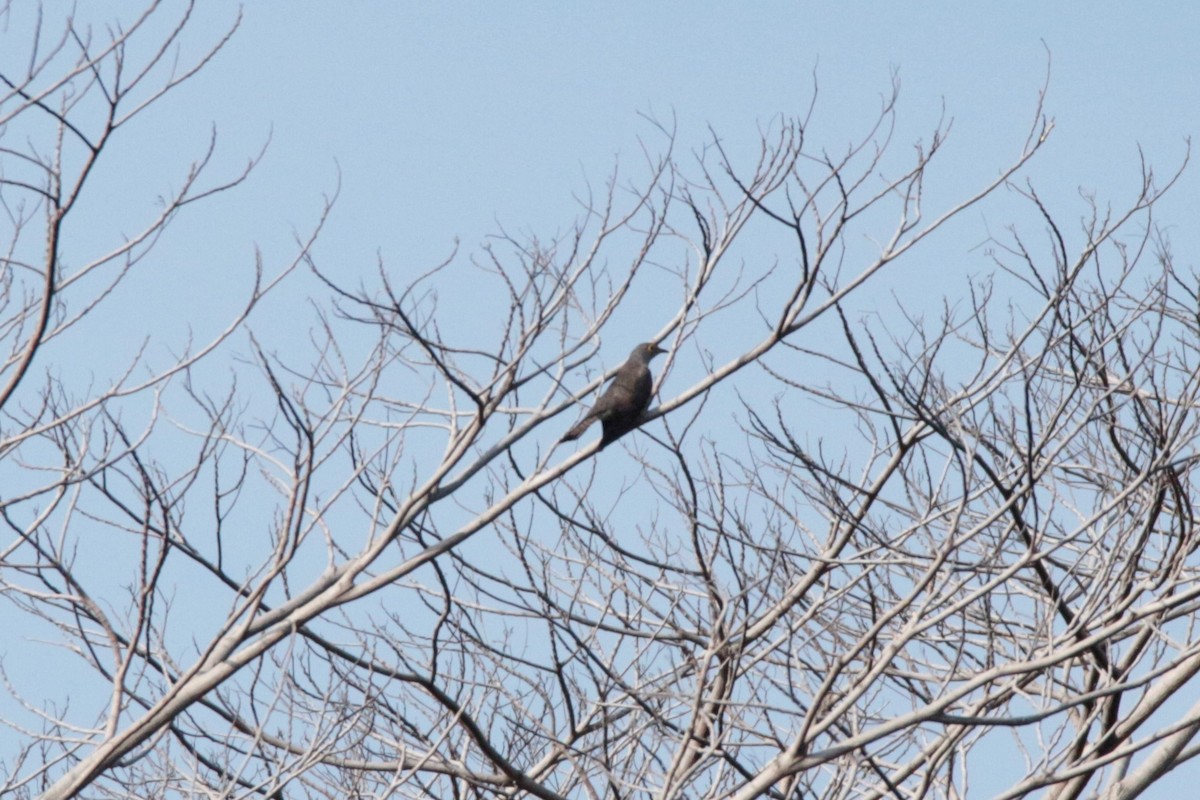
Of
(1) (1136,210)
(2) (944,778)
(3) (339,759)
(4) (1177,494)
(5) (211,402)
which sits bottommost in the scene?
(2) (944,778)

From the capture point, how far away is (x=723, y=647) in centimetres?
485

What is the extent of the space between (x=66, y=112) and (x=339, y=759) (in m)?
2.49

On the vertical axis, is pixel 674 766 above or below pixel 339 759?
below

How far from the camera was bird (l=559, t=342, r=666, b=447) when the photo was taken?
5.53 m

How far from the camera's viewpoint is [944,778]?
4871 mm

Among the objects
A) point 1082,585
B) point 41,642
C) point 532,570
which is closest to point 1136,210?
point 1082,585

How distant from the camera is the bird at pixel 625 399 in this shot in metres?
5.53

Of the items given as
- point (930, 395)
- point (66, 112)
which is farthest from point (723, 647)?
point (66, 112)

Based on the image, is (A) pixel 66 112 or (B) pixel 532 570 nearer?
(A) pixel 66 112

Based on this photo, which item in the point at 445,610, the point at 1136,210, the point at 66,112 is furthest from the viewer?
the point at 1136,210

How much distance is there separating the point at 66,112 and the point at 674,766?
8.91 ft

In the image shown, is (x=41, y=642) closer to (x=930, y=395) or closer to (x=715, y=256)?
(x=715, y=256)

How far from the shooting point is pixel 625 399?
5.62m

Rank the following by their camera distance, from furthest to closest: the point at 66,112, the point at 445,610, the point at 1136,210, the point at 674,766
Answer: the point at 1136,210 < the point at 445,610 < the point at 674,766 < the point at 66,112
